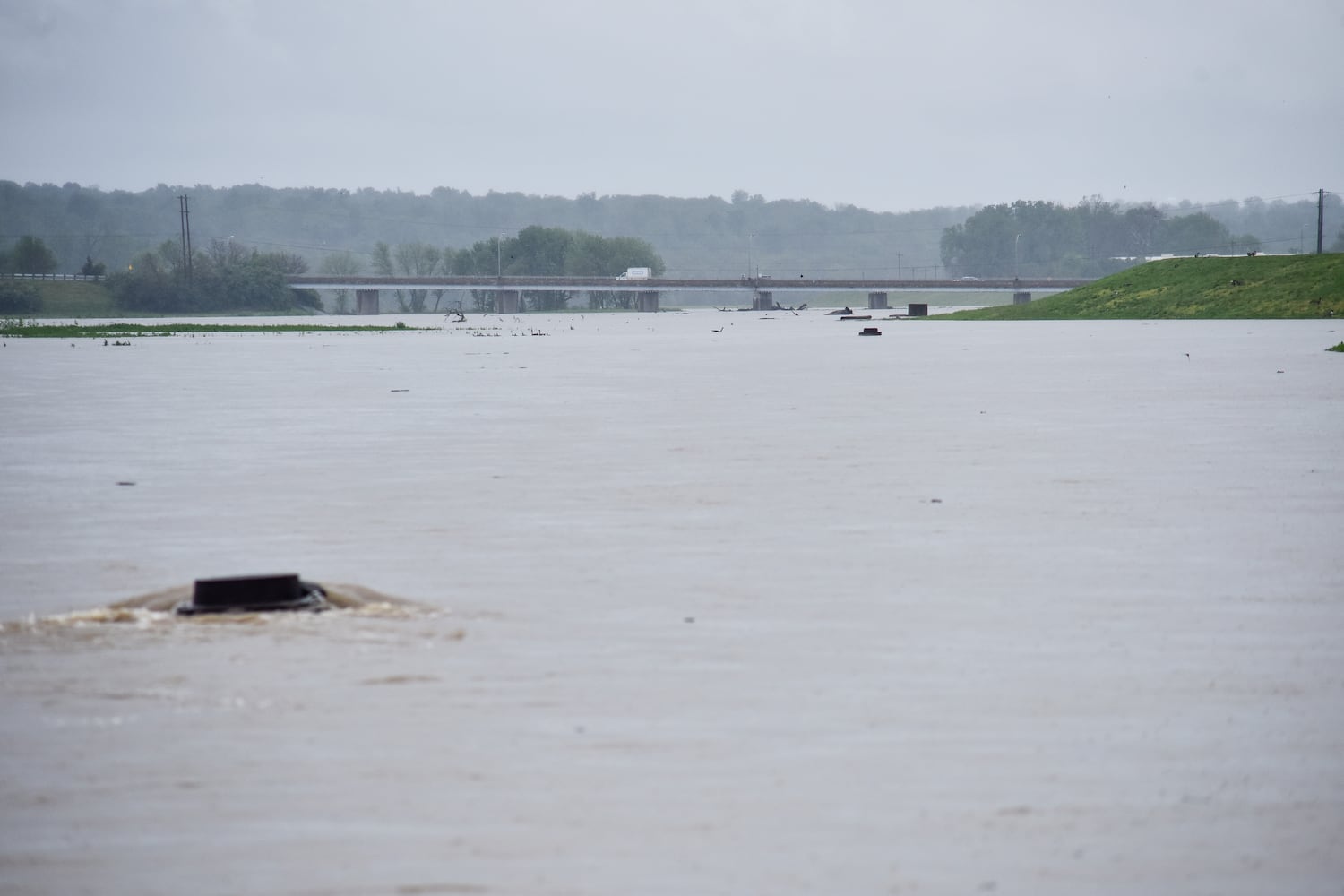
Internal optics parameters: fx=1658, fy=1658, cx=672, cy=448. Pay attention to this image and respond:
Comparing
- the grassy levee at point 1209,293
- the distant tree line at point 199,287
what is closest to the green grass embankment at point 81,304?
the distant tree line at point 199,287

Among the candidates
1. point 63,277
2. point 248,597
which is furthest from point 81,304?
point 248,597

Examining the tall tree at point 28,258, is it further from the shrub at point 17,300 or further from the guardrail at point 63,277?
the shrub at point 17,300

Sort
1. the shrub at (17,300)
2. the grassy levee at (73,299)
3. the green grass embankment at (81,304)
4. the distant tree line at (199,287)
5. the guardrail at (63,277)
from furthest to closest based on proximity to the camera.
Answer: the guardrail at (63,277), the distant tree line at (199,287), the grassy levee at (73,299), the green grass embankment at (81,304), the shrub at (17,300)

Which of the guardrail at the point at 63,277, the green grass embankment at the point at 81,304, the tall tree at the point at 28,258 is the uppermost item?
the tall tree at the point at 28,258

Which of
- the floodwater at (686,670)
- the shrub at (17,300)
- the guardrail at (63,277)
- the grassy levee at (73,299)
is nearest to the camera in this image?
the floodwater at (686,670)

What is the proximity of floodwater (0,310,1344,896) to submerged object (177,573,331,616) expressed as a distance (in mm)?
239

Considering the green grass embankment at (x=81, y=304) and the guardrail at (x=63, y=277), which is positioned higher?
the guardrail at (x=63, y=277)

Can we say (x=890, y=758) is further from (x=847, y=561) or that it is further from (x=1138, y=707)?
(x=847, y=561)

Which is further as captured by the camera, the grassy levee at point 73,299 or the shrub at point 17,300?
the grassy levee at point 73,299

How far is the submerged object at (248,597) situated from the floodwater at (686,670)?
24 cm

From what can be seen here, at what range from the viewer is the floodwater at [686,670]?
18.4 ft

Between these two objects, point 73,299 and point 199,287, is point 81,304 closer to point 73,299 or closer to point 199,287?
point 73,299

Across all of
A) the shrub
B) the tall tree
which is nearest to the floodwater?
the shrub

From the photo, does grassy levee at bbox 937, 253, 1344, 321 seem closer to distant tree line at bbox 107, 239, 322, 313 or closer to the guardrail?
distant tree line at bbox 107, 239, 322, 313
